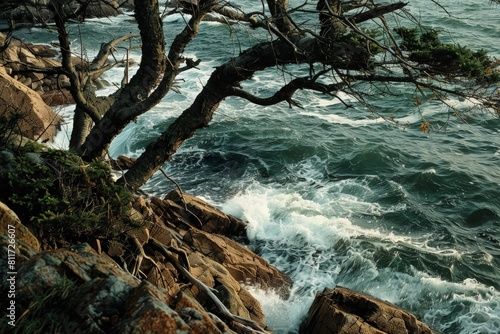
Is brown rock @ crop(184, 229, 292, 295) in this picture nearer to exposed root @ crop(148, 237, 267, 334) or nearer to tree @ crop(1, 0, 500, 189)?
exposed root @ crop(148, 237, 267, 334)

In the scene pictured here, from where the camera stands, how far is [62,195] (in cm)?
602

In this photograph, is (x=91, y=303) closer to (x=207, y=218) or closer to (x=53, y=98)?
(x=207, y=218)

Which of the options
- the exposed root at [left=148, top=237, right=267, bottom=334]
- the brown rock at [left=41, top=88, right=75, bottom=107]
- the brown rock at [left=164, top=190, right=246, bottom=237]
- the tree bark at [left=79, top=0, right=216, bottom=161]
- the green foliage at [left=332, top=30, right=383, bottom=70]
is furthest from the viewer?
the brown rock at [left=41, top=88, right=75, bottom=107]

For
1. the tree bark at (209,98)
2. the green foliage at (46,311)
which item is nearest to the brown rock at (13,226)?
the green foliage at (46,311)

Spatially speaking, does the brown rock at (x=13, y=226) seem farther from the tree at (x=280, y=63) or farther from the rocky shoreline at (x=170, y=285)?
the tree at (x=280, y=63)

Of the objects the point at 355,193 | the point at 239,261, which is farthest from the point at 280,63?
the point at 355,193

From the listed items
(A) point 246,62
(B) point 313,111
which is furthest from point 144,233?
(B) point 313,111

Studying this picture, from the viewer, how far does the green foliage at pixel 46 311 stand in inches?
149

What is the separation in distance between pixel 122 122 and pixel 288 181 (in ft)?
27.0

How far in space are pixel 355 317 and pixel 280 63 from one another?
3958 millimetres

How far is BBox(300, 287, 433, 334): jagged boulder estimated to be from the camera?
24.8 ft

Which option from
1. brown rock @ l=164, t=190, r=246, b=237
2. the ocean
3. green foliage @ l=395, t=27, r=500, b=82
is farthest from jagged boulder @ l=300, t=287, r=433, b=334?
green foliage @ l=395, t=27, r=500, b=82

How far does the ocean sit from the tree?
48cm

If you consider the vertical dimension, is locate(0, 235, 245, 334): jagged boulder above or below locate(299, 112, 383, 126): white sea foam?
above
